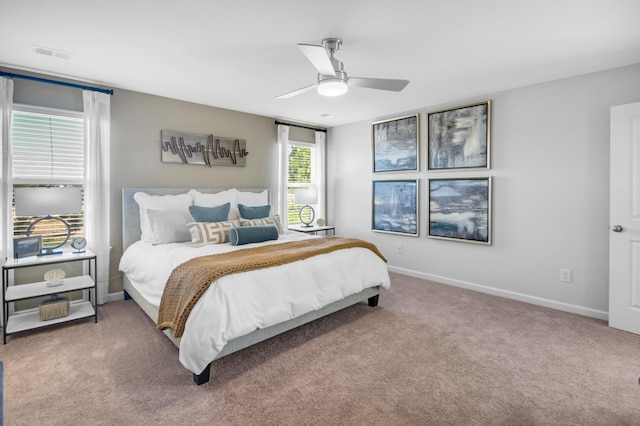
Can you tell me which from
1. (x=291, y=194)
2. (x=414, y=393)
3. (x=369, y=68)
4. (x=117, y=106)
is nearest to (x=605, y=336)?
(x=414, y=393)

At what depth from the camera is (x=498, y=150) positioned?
3924 mm

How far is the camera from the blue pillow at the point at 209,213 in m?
3.67

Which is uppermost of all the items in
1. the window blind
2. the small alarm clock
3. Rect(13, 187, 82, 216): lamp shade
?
the window blind

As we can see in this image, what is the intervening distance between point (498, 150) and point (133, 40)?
12.8 feet

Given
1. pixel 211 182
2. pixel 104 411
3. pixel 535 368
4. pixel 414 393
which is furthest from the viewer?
pixel 211 182

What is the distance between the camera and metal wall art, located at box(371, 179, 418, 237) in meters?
4.82

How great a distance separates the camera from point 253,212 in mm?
4125

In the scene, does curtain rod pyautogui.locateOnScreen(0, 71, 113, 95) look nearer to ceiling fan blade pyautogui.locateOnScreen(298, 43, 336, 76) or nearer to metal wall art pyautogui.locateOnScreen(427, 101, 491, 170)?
ceiling fan blade pyautogui.locateOnScreen(298, 43, 336, 76)

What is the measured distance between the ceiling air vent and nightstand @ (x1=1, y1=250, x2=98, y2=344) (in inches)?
71.1

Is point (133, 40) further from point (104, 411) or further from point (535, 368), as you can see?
point (535, 368)

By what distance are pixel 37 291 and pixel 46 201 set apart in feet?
Result: 2.65

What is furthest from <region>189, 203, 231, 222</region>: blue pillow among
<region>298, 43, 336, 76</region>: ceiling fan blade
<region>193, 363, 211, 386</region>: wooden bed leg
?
<region>298, 43, 336, 76</region>: ceiling fan blade

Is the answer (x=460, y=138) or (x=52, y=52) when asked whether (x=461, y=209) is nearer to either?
(x=460, y=138)

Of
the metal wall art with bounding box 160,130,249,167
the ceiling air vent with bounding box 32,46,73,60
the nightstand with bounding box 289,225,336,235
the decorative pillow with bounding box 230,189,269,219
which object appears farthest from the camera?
the nightstand with bounding box 289,225,336,235
